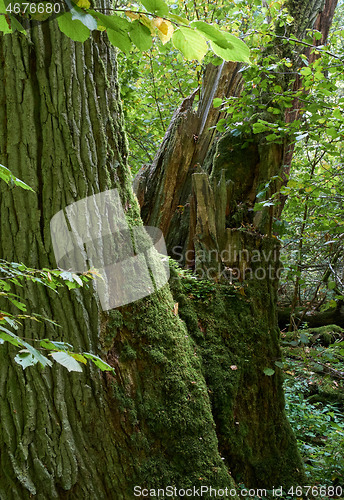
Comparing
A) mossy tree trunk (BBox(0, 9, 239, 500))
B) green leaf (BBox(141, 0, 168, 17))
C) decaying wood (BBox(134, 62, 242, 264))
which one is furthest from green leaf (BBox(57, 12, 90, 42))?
decaying wood (BBox(134, 62, 242, 264))

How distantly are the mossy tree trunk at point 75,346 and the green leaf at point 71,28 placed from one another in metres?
1.38

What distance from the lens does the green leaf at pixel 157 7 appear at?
0.77m

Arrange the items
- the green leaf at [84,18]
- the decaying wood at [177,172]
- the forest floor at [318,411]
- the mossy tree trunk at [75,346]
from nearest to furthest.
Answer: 1. the green leaf at [84,18]
2. the mossy tree trunk at [75,346]
3. the forest floor at [318,411]
4. the decaying wood at [177,172]

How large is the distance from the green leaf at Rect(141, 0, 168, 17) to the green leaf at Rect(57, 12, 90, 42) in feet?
0.49

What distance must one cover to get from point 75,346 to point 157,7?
177cm

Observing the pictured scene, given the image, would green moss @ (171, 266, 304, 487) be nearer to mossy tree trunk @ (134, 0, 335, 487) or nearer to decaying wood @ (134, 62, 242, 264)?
mossy tree trunk @ (134, 0, 335, 487)

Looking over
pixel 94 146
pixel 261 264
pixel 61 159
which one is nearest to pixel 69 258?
pixel 61 159

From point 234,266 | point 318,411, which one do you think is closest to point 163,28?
point 234,266

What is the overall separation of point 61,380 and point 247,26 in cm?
779

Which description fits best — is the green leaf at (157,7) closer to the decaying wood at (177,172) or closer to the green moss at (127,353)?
the green moss at (127,353)

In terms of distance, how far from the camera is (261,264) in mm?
3764

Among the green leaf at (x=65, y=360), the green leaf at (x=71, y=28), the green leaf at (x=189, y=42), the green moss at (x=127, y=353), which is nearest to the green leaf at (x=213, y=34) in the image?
the green leaf at (x=189, y=42)

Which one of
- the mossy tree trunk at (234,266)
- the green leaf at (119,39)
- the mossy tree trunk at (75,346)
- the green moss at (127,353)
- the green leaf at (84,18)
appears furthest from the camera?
the mossy tree trunk at (234,266)

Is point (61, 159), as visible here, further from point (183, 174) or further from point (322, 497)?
point (322, 497)
